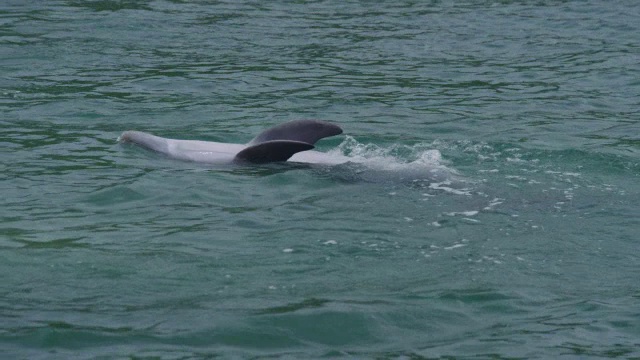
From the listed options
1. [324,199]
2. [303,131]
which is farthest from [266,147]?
[324,199]

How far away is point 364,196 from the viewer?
9.62 m

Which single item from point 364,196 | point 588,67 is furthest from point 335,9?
point 364,196

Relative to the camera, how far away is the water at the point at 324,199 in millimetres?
6738

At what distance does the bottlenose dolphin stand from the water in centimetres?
17

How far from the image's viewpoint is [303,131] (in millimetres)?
10594

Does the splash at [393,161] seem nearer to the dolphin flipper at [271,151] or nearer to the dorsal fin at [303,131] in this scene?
the dorsal fin at [303,131]

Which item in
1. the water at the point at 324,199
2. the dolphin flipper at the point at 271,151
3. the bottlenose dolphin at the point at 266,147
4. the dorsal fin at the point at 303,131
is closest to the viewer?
the water at the point at 324,199

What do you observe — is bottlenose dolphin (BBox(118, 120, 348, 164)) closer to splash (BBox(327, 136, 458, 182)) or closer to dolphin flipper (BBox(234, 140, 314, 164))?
dolphin flipper (BBox(234, 140, 314, 164))

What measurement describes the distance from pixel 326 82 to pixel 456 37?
406 cm

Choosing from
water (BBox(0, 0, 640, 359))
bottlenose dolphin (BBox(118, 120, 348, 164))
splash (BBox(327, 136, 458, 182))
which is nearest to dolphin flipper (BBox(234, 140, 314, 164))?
bottlenose dolphin (BBox(118, 120, 348, 164))

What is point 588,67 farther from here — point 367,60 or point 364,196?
point 364,196

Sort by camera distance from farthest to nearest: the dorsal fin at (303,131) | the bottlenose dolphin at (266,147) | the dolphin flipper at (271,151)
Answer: the dorsal fin at (303,131), the bottlenose dolphin at (266,147), the dolphin flipper at (271,151)

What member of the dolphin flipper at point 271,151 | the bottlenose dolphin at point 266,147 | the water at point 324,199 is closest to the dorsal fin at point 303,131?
the bottlenose dolphin at point 266,147

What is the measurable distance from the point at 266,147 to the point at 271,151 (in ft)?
0.29
